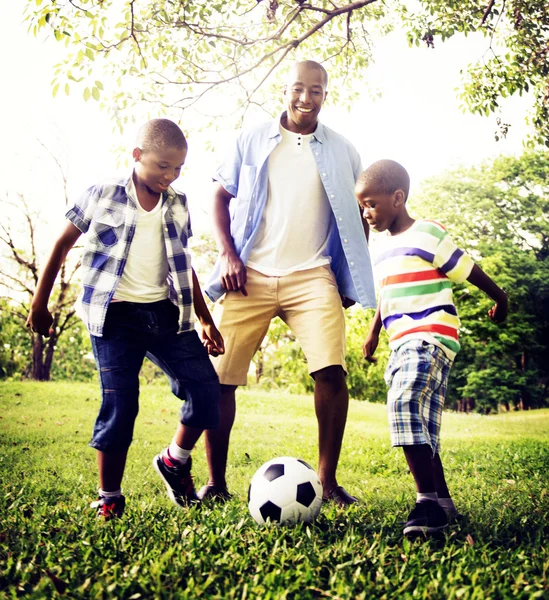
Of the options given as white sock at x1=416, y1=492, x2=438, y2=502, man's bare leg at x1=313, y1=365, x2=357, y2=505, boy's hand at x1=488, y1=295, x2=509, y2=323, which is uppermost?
boy's hand at x1=488, y1=295, x2=509, y2=323

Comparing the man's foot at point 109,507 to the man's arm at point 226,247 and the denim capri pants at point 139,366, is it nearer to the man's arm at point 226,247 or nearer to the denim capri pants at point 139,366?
the denim capri pants at point 139,366

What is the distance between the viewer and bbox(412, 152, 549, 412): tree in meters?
20.2

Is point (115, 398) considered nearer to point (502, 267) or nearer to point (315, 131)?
point (315, 131)

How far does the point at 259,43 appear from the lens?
7566 mm

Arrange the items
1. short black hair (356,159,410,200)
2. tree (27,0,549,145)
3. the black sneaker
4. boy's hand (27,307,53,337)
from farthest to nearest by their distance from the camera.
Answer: tree (27,0,549,145) < short black hair (356,159,410,200) < boy's hand (27,307,53,337) < the black sneaker

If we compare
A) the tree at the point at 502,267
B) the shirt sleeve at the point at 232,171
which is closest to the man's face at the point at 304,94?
the shirt sleeve at the point at 232,171

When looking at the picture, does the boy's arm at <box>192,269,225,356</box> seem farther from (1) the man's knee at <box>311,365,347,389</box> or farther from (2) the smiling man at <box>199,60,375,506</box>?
(1) the man's knee at <box>311,365,347,389</box>

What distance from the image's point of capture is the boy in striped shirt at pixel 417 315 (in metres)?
2.85

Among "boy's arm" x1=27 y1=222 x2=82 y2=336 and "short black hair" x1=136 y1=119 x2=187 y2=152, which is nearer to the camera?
"boy's arm" x1=27 y1=222 x2=82 y2=336

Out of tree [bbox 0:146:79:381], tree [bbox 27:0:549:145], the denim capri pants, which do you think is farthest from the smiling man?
tree [bbox 0:146:79:381]

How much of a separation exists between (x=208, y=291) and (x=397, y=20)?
7.00 m

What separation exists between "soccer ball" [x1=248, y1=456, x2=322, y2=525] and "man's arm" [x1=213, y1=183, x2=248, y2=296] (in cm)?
107

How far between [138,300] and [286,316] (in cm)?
89

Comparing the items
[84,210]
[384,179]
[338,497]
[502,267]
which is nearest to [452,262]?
[384,179]
